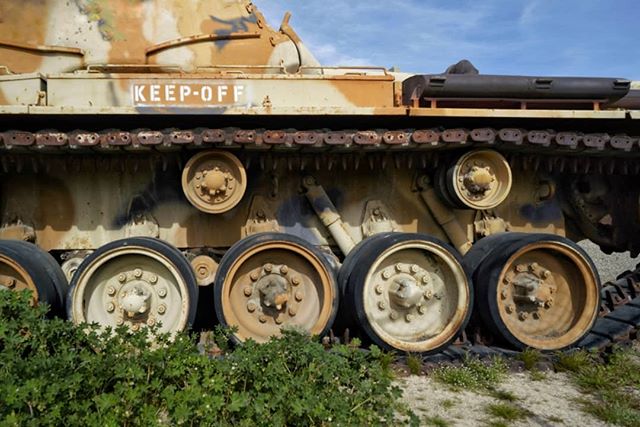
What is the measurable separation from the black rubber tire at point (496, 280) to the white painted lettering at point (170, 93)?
3177mm

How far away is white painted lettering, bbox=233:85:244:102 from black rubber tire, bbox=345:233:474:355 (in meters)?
1.77

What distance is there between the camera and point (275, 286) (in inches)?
179

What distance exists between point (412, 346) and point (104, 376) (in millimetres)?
2591

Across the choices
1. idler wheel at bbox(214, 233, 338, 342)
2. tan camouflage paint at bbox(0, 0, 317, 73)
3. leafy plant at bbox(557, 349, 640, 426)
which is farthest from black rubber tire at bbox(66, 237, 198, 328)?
leafy plant at bbox(557, 349, 640, 426)

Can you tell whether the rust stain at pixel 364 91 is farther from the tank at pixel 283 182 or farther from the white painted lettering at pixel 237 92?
the white painted lettering at pixel 237 92

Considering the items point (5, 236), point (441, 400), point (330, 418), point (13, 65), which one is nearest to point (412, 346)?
point (441, 400)

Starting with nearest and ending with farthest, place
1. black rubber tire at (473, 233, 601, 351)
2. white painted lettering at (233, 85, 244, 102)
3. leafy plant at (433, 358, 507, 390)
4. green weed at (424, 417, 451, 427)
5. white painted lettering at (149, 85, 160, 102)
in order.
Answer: green weed at (424, 417, 451, 427)
leafy plant at (433, 358, 507, 390)
white painted lettering at (149, 85, 160, 102)
white painted lettering at (233, 85, 244, 102)
black rubber tire at (473, 233, 601, 351)

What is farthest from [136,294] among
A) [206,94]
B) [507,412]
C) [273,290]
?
[507,412]

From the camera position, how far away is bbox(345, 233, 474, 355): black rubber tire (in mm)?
4414

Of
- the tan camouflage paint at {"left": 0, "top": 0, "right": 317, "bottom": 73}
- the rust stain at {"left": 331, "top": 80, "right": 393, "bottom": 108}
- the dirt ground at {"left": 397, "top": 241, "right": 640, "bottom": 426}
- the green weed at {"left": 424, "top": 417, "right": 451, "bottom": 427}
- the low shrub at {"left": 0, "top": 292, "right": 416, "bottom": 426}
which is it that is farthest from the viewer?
the tan camouflage paint at {"left": 0, "top": 0, "right": 317, "bottom": 73}

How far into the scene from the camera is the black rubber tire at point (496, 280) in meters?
4.54

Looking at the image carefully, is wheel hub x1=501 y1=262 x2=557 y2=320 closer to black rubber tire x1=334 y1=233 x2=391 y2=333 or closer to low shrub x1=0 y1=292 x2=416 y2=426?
black rubber tire x1=334 y1=233 x2=391 y2=333

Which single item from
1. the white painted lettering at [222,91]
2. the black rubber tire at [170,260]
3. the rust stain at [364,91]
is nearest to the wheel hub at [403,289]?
the rust stain at [364,91]

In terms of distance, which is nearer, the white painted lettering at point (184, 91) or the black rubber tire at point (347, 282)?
the white painted lettering at point (184, 91)
